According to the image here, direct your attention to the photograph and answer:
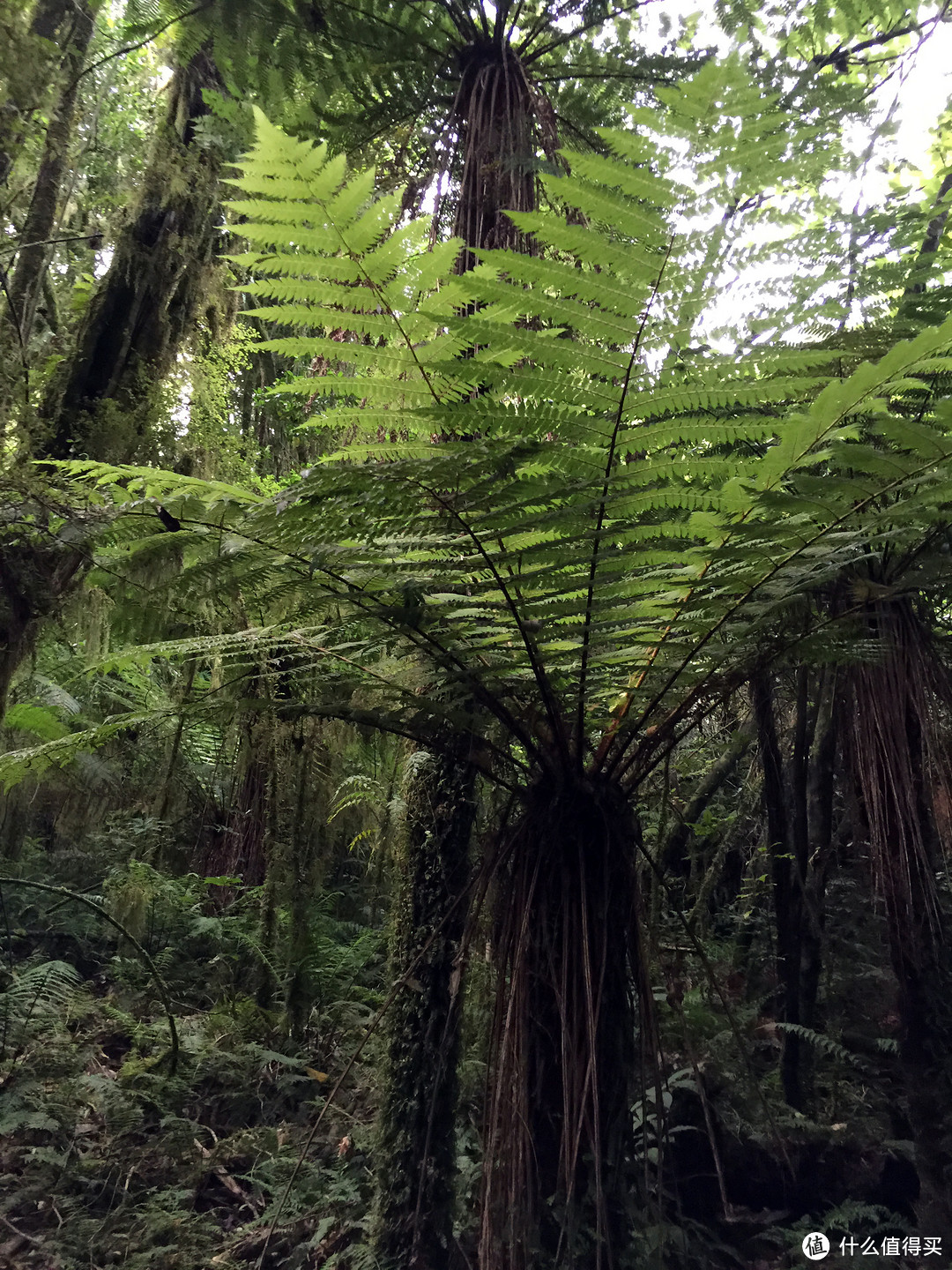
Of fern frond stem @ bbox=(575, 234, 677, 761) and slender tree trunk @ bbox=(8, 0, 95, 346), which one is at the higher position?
slender tree trunk @ bbox=(8, 0, 95, 346)

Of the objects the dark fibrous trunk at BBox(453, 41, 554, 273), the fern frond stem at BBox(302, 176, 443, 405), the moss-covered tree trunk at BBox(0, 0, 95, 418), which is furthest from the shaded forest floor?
the dark fibrous trunk at BBox(453, 41, 554, 273)

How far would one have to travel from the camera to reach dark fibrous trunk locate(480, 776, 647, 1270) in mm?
1126

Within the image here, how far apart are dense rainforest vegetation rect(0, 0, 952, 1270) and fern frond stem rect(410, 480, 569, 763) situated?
0.5 inches

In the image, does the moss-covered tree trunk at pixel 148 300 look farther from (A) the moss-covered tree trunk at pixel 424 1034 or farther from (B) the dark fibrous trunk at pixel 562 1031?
(B) the dark fibrous trunk at pixel 562 1031

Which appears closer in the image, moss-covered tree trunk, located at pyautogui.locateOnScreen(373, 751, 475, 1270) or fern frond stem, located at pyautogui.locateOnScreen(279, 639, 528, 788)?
fern frond stem, located at pyautogui.locateOnScreen(279, 639, 528, 788)

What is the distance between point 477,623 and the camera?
1.35m

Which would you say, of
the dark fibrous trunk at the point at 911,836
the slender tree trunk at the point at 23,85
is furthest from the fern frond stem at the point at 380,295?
the slender tree trunk at the point at 23,85

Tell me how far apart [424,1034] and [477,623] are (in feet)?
4.54

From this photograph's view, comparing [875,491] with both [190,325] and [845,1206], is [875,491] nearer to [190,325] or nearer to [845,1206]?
[190,325]

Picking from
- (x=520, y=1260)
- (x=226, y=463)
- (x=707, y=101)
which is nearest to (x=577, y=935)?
(x=520, y=1260)

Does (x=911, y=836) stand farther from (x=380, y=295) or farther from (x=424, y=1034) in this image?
(x=380, y=295)

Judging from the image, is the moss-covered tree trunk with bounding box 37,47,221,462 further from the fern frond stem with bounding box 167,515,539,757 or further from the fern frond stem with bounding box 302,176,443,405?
the fern frond stem with bounding box 302,176,443,405

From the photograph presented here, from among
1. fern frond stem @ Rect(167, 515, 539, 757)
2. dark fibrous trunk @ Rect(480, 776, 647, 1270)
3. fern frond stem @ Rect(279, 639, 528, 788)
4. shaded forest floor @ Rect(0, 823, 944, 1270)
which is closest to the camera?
dark fibrous trunk @ Rect(480, 776, 647, 1270)

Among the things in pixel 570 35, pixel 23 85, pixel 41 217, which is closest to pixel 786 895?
pixel 570 35
